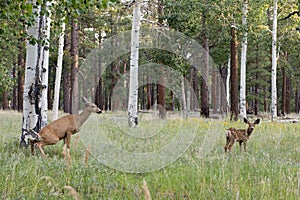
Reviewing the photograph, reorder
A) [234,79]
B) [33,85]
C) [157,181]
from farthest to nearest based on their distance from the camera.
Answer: [234,79]
[33,85]
[157,181]

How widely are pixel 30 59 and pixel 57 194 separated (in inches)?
206

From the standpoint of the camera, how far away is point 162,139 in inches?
419

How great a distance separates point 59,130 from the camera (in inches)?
329

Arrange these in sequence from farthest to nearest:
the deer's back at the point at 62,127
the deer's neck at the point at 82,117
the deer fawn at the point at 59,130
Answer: the deer's neck at the point at 82,117
the deer's back at the point at 62,127
the deer fawn at the point at 59,130

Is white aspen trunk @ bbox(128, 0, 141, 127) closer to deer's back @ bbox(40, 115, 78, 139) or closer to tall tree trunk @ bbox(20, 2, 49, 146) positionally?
tall tree trunk @ bbox(20, 2, 49, 146)

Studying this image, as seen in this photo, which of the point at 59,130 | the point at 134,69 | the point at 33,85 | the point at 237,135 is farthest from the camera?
the point at 134,69

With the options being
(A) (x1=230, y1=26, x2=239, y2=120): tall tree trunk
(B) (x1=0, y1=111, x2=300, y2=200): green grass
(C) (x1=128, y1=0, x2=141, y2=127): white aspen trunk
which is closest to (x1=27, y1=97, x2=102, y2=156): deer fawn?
(B) (x1=0, y1=111, x2=300, y2=200): green grass

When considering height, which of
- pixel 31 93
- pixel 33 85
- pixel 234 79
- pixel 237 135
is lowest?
pixel 237 135

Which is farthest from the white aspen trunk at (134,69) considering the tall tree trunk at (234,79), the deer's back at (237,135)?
the tall tree trunk at (234,79)

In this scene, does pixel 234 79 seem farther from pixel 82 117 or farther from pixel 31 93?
pixel 31 93

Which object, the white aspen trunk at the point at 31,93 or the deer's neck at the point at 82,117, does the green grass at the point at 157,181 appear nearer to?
the deer's neck at the point at 82,117

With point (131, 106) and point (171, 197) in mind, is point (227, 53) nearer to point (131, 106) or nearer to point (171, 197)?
point (131, 106)

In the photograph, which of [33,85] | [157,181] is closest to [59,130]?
[33,85]

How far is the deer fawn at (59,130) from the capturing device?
8.04 m
